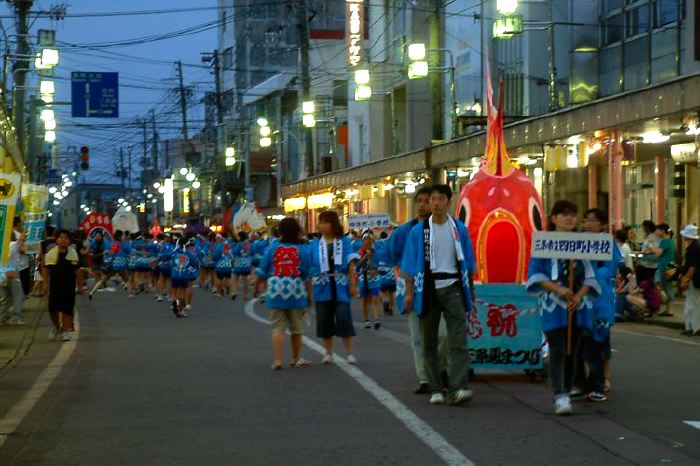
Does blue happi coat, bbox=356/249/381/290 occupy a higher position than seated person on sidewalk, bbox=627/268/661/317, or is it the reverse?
blue happi coat, bbox=356/249/381/290

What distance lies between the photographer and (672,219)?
30.3 meters

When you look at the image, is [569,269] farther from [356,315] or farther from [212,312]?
[212,312]

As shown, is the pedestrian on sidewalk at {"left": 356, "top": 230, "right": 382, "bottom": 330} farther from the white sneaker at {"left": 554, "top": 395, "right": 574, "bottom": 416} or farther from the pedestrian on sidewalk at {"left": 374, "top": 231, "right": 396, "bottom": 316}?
the white sneaker at {"left": 554, "top": 395, "right": 574, "bottom": 416}

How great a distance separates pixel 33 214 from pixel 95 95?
39.2ft

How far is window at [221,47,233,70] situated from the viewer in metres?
94.4

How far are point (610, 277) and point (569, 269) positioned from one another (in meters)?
0.88

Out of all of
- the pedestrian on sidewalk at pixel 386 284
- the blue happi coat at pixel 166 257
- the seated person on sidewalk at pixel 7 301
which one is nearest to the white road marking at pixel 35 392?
the seated person on sidewalk at pixel 7 301

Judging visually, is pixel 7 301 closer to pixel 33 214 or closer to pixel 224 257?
pixel 33 214

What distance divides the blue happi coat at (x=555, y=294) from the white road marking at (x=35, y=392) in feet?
14.6

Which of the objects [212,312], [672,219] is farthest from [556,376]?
[672,219]

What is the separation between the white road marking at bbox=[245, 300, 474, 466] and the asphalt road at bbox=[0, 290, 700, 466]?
1 cm

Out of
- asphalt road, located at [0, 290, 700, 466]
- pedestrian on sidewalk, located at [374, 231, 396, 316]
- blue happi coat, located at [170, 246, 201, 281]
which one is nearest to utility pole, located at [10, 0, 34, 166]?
blue happi coat, located at [170, 246, 201, 281]

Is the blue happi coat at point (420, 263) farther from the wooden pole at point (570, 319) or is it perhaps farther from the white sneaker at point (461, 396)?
the wooden pole at point (570, 319)

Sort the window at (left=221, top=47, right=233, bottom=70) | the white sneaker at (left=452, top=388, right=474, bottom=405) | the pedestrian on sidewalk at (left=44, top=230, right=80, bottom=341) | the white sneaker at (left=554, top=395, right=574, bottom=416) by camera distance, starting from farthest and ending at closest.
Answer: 1. the window at (left=221, top=47, right=233, bottom=70)
2. the pedestrian on sidewalk at (left=44, top=230, right=80, bottom=341)
3. the white sneaker at (left=452, top=388, right=474, bottom=405)
4. the white sneaker at (left=554, top=395, right=574, bottom=416)
